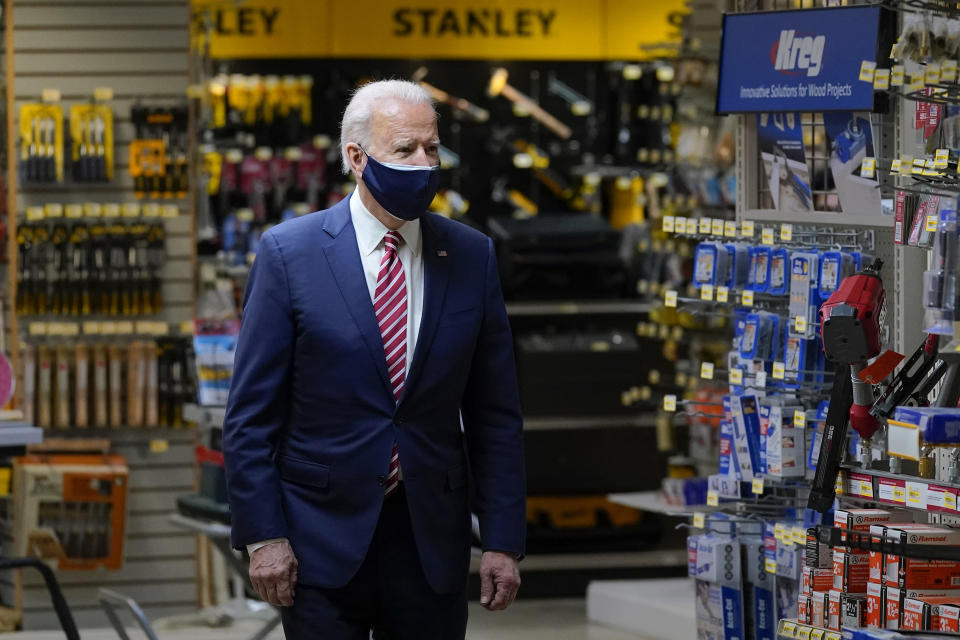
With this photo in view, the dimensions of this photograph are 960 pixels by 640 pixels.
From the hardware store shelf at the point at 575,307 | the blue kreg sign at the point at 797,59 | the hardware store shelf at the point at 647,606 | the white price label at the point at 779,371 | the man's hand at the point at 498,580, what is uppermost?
the blue kreg sign at the point at 797,59

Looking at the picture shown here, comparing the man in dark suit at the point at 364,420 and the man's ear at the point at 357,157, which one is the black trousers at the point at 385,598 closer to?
the man in dark suit at the point at 364,420

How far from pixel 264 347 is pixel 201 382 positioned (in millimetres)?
3137

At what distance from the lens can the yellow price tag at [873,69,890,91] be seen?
3.59 metres

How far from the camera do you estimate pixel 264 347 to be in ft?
9.45

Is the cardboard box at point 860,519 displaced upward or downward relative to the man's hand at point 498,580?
upward

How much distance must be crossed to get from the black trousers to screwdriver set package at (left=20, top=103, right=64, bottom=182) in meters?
4.09

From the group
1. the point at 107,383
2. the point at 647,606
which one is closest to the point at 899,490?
the point at 647,606

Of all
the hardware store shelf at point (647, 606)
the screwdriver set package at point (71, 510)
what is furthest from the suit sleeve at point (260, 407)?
the screwdriver set package at point (71, 510)

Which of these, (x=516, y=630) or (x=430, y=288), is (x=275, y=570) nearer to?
(x=430, y=288)

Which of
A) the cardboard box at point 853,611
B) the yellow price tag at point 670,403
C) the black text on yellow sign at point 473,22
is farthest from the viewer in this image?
the black text on yellow sign at point 473,22

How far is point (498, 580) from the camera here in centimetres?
295

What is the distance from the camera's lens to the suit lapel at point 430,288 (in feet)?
9.57

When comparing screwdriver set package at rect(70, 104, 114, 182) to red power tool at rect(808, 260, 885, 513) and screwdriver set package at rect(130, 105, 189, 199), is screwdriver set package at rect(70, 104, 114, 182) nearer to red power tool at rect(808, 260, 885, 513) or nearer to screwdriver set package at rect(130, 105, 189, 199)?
screwdriver set package at rect(130, 105, 189, 199)

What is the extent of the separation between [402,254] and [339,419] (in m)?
0.35
